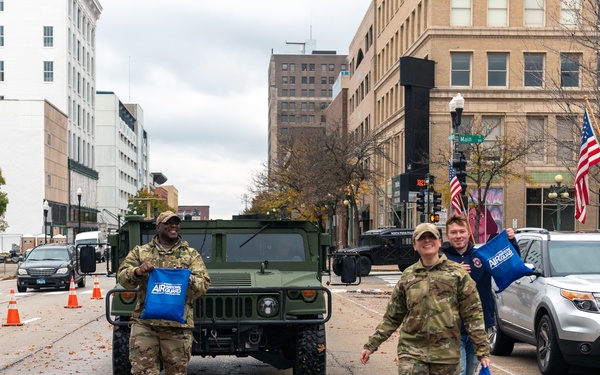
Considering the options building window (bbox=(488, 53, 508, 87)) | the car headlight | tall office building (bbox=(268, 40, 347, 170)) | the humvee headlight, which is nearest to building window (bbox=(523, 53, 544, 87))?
building window (bbox=(488, 53, 508, 87))

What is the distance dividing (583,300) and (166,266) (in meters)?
5.39

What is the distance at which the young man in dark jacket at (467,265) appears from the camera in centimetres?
708

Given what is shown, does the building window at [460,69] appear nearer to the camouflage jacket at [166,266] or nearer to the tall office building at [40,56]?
the camouflage jacket at [166,266]

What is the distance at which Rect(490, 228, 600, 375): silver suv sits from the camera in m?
10.2

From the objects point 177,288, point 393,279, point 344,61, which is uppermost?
point 344,61

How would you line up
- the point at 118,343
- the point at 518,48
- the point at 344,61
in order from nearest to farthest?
the point at 118,343
the point at 518,48
the point at 344,61

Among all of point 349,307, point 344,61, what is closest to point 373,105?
point 349,307

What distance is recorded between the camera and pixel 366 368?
478 inches

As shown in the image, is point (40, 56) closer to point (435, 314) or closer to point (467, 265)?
point (467, 265)

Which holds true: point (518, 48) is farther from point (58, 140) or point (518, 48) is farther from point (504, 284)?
point (58, 140)

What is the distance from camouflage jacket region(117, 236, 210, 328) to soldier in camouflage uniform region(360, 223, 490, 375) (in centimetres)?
175

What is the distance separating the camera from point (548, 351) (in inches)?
428

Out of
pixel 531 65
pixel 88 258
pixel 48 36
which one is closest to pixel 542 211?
pixel 531 65

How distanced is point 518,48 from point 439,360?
50304 millimetres
